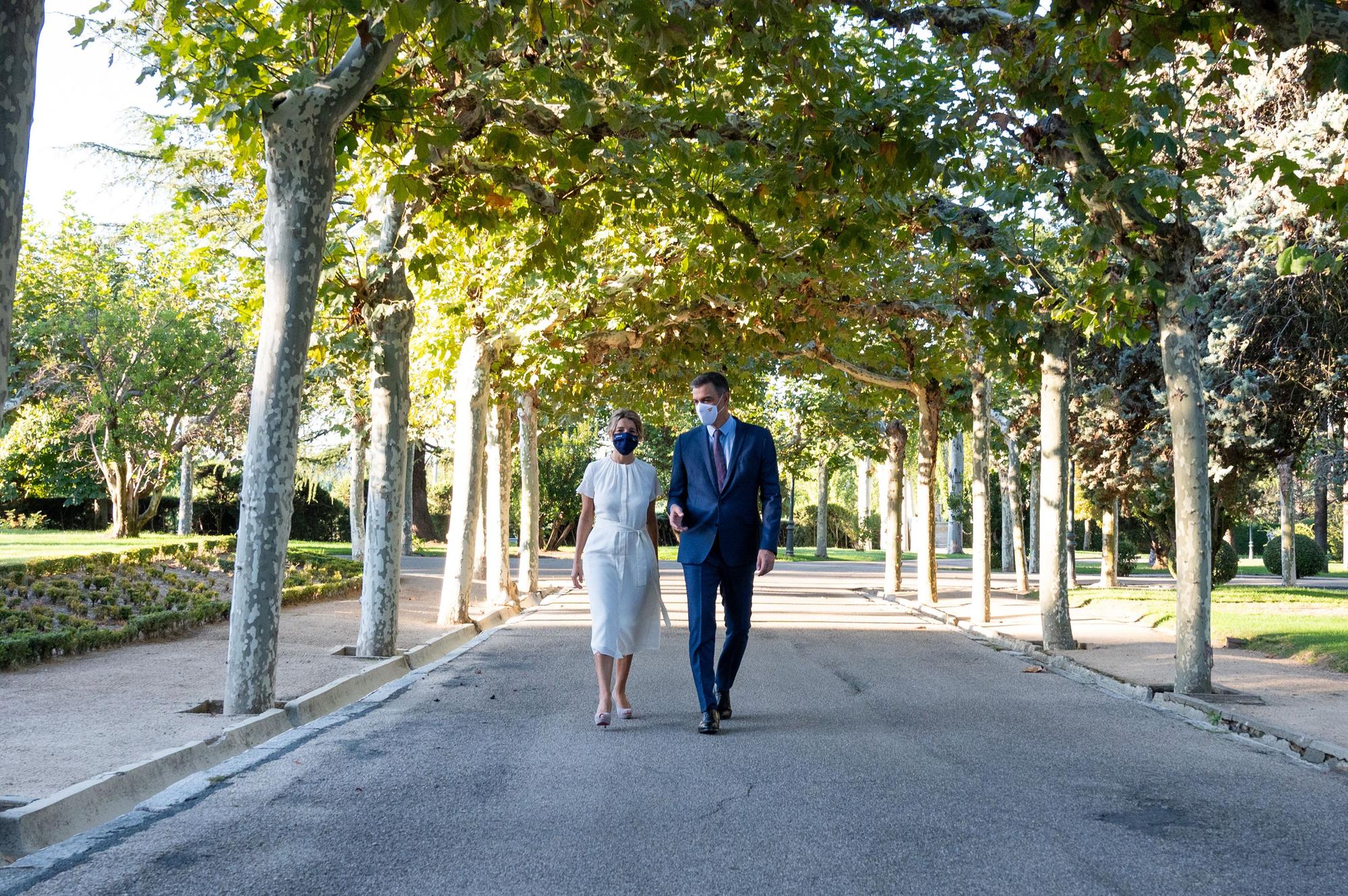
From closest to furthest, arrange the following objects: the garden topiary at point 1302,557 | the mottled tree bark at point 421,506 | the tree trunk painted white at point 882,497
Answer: the tree trunk painted white at point 882,497, the garden topiary at point 1302,557, the mottled tree bark at point 421,506

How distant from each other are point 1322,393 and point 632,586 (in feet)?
52.7

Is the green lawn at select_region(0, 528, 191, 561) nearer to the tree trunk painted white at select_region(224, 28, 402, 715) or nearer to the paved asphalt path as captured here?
the tree trunk painted white at select_region(224, 28, 402, 715)

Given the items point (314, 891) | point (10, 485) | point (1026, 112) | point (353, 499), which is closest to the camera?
point (314, 891)

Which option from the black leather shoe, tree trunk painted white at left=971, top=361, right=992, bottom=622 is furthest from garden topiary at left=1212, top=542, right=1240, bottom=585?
the black leather shoe

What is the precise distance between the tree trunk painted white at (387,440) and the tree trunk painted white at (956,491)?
30.1 m

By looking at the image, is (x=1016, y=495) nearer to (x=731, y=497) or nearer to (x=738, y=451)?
(x=738, y=451)

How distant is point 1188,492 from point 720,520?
15.6 ft

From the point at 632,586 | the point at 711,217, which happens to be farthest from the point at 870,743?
the point at 711,217

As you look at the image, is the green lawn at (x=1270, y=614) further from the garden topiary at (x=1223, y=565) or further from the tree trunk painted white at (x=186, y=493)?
the tree trunk painted white at (x=186, y=493)

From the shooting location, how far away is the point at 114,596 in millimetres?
15500

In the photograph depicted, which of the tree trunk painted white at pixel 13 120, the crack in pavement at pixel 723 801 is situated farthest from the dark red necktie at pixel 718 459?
the tree trunk painted white at pixel 13 120

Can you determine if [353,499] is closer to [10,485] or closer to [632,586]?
[10,485]

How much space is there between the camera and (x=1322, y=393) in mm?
20000

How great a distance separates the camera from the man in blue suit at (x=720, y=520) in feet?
26.9
